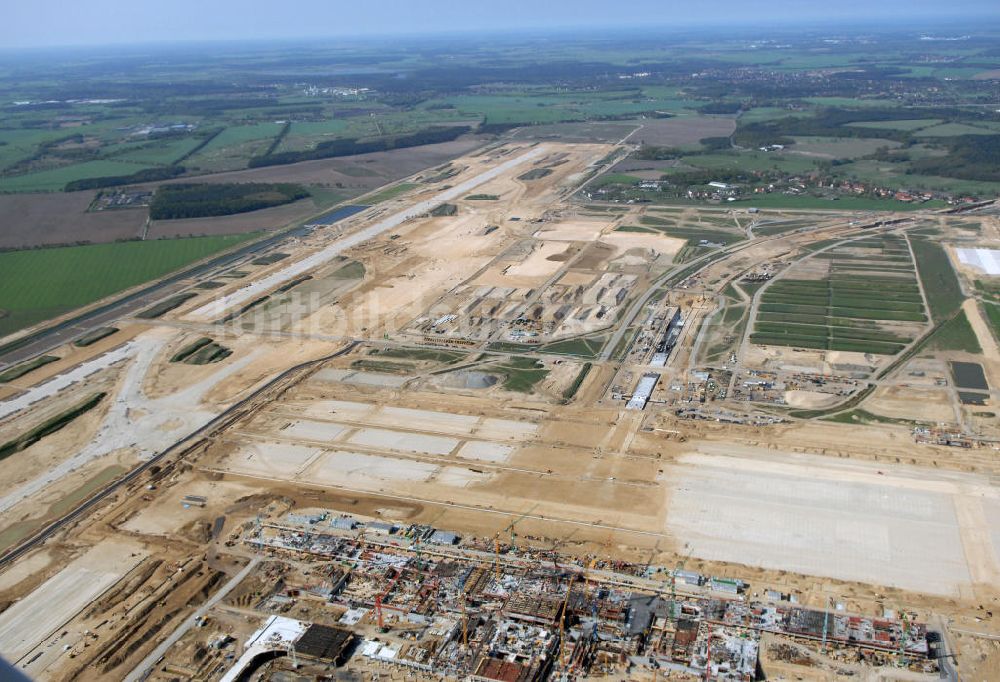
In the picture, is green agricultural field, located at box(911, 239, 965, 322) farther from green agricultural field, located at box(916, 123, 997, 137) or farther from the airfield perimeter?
green agricultural field, located at box(916, 123, 997, 137)

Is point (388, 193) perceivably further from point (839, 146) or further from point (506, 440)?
point (839, 146)

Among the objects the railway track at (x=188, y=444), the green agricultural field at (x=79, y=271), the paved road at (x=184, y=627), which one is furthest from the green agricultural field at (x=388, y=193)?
the paved road at (x=184, y=627)

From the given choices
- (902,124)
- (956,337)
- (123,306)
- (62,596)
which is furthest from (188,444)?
(902,124)

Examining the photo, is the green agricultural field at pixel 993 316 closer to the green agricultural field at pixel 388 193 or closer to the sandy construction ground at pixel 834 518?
the sandy construction ground at pixel 834 518

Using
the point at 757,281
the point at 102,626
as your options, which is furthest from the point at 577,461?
the point at 757,281

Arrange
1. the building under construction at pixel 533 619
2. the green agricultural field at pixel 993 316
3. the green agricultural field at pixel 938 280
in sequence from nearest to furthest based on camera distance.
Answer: the building under construction at pixel 533 619, the green agricultural field at pixel 993 316, the green agricultural field at pixel 938 280

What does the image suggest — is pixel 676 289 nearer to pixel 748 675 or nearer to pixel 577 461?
pixel 577 461
